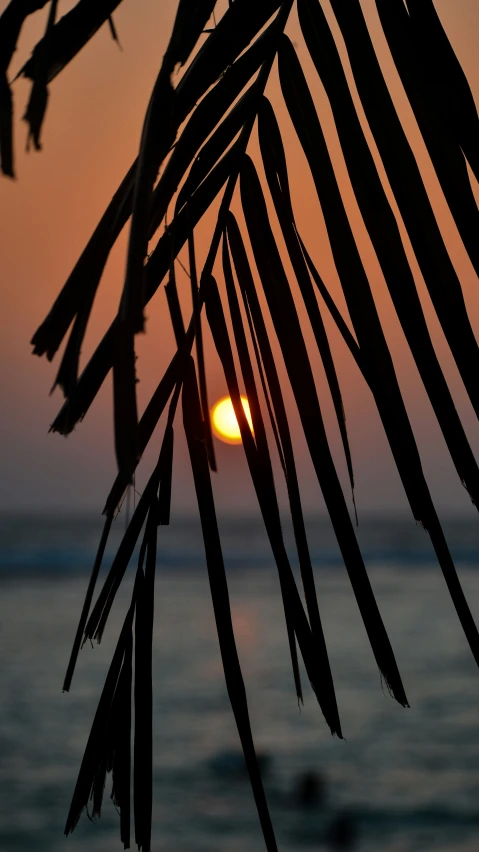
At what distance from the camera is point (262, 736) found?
5.77 m

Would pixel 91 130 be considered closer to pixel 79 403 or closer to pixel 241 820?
pixel 79 403

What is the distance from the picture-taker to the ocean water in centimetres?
446

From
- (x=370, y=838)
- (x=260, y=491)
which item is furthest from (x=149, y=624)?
(x=370, y=838)

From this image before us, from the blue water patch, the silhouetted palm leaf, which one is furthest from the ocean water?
the blue water patch

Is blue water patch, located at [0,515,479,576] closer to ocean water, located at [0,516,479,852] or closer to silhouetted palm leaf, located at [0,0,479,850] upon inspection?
ocean water, located at [0,516,479,852]

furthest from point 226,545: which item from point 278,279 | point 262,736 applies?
point 278,279

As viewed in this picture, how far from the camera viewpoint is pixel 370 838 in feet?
14.4

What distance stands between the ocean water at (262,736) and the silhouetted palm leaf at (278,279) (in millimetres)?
3535

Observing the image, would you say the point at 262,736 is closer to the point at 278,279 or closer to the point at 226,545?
the point at 278,279

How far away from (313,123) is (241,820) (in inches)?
182

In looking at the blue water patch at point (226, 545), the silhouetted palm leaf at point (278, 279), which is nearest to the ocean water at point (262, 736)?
the silhouetted palm leaf at point (278, 279)

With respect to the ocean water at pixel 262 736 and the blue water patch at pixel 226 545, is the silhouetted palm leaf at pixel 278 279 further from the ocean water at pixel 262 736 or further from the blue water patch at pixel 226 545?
the blue water patch at pixel 226 545

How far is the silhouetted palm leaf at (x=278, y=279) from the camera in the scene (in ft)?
1.88

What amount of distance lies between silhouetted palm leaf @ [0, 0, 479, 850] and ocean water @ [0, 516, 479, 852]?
3535 millimetres
